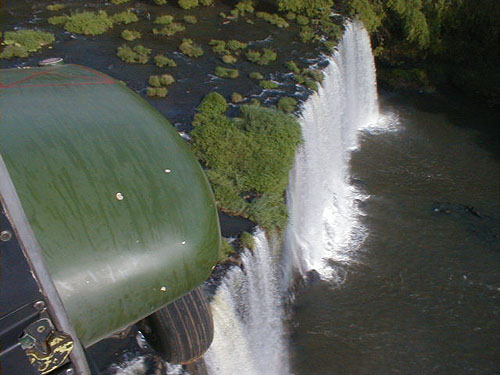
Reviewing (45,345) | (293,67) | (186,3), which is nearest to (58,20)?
(186,3)

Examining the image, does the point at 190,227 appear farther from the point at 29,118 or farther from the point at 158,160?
the point at 29,118

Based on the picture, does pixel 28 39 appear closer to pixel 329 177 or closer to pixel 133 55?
pixel 133 55

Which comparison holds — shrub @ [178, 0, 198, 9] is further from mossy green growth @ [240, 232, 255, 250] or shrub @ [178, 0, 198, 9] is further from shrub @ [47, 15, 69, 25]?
mossy green growth @ [240, 232, 255, 250]

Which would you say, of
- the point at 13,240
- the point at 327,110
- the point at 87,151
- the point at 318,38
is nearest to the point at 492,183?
the point at 327,110

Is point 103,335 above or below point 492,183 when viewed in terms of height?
above

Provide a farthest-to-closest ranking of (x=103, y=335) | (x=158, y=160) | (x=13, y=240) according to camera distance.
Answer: (x=158, y=160) < (x=103, y=335) < (x=13, y=240)

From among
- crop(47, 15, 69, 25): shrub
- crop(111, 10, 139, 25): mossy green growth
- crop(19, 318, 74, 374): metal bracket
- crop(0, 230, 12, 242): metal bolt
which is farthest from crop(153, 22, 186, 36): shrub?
crop(19, 318, 74, 374): metal bracket
